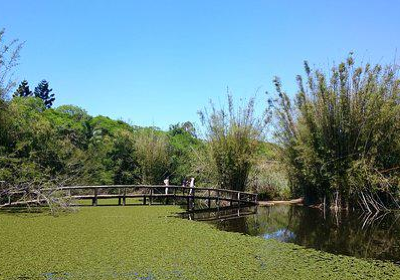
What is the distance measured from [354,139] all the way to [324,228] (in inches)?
174

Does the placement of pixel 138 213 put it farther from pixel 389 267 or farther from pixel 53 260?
pixel 389 267

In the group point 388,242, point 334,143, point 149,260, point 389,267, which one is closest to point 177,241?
point 149,260

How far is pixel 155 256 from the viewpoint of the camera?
5.72 metres

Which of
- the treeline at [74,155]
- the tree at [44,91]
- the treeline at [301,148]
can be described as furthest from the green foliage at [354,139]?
the tree at [44,91]

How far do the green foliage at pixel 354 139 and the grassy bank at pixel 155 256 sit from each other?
5.68 meters

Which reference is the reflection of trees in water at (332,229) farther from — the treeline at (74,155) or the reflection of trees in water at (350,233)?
the treeline at (74,155)

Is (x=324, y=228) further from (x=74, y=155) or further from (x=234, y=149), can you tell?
(x=74, y=155)

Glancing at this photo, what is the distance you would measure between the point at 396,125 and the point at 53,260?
1028 cm

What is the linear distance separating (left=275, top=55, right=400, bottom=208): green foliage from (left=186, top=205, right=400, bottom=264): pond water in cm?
85

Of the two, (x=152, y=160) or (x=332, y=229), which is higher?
(x=152, y=160)

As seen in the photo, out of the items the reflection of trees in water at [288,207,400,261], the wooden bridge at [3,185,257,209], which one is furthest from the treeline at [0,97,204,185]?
the reflection of trees in water at [288,207,400,261]

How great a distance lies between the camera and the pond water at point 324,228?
687 centimetres

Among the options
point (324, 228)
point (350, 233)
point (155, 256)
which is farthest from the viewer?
point (324, 228)

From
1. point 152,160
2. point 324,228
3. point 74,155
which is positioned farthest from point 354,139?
point 74,155
